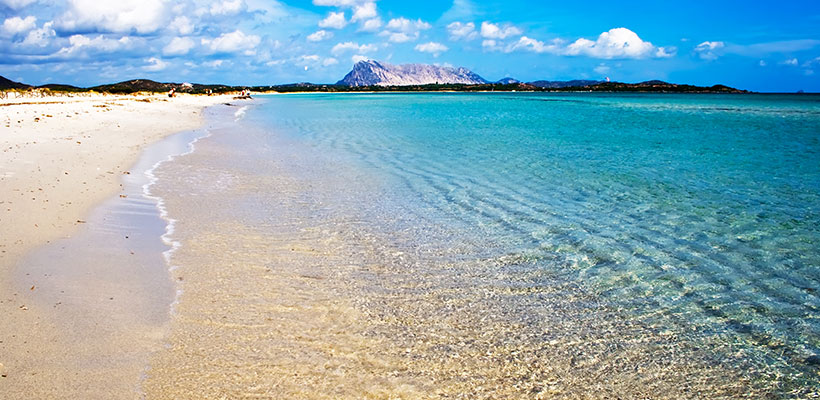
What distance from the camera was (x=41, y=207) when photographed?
9.20 meters

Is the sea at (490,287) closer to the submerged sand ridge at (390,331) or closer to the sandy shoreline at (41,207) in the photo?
the submerged sand ridge at (390,331)

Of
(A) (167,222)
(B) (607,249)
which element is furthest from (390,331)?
(A) (167,222)

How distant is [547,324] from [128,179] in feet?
36.1

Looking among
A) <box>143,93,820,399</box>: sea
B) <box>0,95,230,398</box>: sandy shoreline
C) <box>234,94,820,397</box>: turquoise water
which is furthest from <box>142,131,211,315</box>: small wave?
<box>234,94,820,397</box>: turquoise water

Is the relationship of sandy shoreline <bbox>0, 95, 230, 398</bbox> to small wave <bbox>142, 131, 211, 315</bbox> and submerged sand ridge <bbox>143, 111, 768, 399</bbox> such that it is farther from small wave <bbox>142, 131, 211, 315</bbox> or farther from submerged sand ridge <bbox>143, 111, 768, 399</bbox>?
submerged sand ridge <bbox>143, 111, 768, 399</bbox>

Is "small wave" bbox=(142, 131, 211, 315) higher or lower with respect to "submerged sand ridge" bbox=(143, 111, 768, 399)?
higher

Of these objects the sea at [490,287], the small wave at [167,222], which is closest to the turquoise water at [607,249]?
the sea at [490,287]

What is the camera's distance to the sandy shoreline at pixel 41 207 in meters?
4.19

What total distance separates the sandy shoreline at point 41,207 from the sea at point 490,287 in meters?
0.91

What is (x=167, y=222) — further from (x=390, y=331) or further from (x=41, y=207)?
(x=390, y=331)

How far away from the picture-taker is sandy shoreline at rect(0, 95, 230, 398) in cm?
419

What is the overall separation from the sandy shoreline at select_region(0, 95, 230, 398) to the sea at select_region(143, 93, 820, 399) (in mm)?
906

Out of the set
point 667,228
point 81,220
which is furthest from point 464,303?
point 81,220

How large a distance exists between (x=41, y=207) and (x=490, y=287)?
25.8 ft
